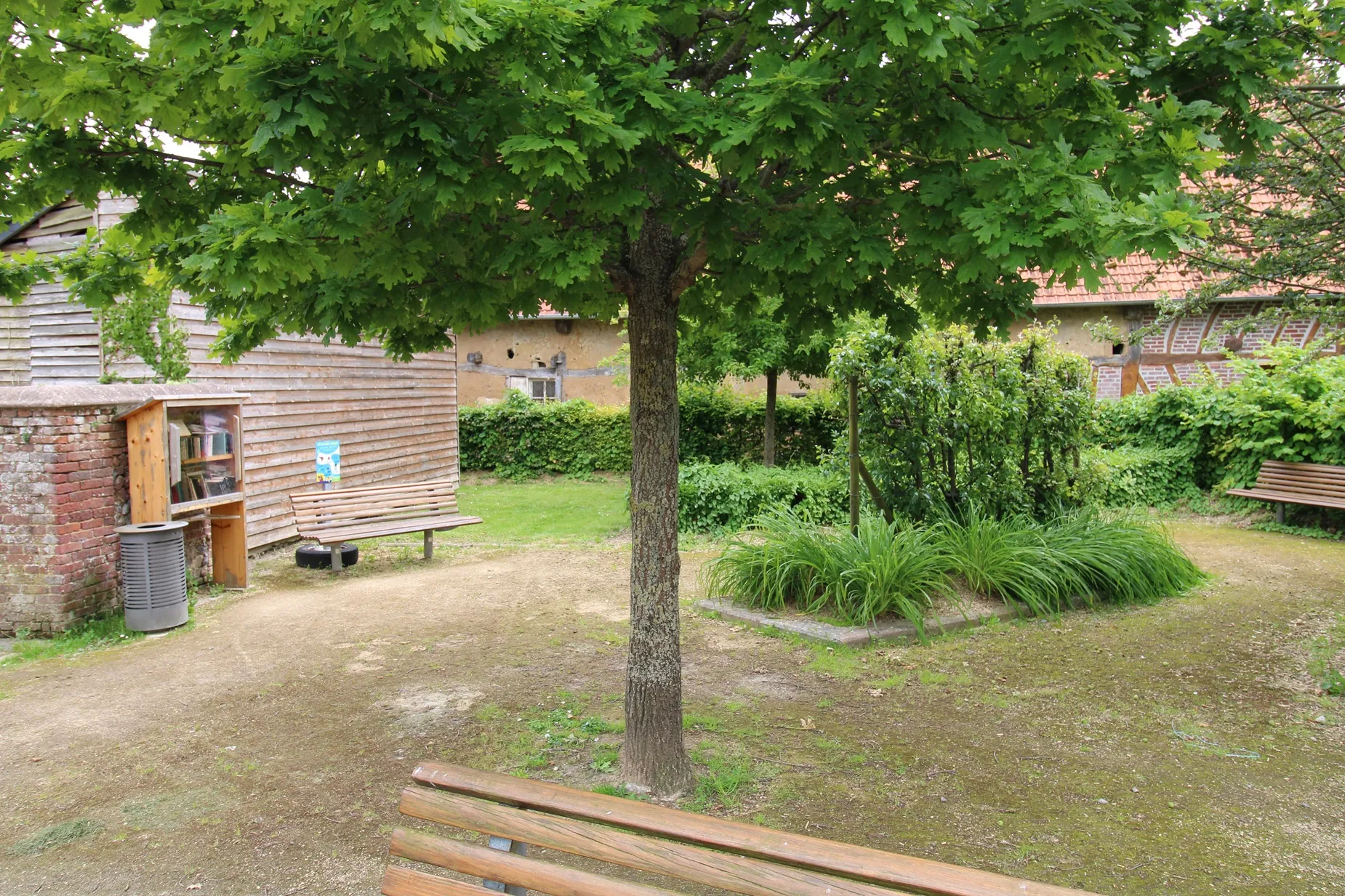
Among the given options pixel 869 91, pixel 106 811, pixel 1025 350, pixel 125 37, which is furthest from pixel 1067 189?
pixel 1025 350

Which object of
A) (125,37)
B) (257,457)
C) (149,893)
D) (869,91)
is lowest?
(149,893)

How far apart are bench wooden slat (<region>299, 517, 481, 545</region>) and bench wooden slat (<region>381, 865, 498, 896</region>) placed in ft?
24.7

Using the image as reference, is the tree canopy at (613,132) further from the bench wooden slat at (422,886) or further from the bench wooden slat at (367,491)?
the bench wooden slat at (367,491)

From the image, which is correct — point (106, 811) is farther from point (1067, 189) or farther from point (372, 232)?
point (1067, 189)

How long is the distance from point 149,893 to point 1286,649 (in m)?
7.35

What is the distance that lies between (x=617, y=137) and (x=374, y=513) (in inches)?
320

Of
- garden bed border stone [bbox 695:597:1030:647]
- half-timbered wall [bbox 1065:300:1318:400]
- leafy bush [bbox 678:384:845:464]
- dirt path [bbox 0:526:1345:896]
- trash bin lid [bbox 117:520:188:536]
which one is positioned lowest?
dirt path [bbox 0:526:1345:896]

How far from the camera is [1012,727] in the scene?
211 inches

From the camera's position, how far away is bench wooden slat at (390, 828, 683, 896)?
7.75 feet

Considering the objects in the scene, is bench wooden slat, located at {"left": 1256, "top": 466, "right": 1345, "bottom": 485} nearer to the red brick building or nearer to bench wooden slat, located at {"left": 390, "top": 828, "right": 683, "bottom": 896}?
bench wooden slat, located at {"left": 390, "top": 828, "right": 683, "bottom": 896}

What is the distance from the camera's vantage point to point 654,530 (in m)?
4.56

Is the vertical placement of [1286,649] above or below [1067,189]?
below

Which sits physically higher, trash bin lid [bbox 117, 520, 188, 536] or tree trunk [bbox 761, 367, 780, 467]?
tree trunk [bbox 761, 367, 780, 467]

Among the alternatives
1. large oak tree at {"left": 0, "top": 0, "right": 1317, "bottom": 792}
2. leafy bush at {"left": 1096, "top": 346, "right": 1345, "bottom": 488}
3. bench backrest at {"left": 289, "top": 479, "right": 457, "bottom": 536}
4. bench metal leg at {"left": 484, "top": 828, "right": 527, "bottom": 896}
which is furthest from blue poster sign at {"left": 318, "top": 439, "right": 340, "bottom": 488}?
bench metal leg at {"left": 484, "top": 828, "right": 527, "bottom": 896}
